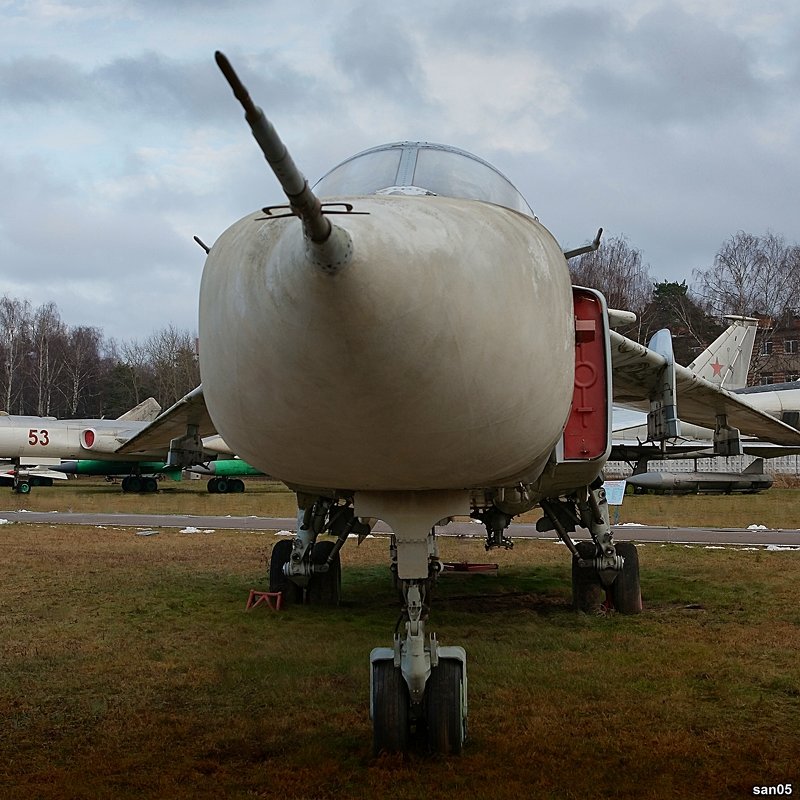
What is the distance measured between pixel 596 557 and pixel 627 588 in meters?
0.53

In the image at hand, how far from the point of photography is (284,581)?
829cm

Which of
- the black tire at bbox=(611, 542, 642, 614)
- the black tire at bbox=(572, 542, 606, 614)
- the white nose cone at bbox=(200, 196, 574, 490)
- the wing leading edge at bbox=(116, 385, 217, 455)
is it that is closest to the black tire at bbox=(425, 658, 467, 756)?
the white nose cone at bbox=(200, 196, 574, 490)

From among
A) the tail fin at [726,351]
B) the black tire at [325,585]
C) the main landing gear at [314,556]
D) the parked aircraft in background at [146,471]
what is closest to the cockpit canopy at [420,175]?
the main landing gear at [314,556]

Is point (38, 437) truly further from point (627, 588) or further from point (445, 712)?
point (445, 712)

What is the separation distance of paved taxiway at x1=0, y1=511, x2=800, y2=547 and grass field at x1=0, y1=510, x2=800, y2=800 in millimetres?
4341

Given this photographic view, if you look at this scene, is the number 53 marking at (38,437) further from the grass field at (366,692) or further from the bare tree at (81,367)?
the bare tree at (81,367)

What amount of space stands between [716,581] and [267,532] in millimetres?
8337

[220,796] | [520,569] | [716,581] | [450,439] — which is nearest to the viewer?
[450,439]

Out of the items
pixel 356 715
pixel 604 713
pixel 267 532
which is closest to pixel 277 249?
pixel 356 715

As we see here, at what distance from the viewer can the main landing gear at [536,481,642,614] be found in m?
7.25

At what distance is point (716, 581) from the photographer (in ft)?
31.3

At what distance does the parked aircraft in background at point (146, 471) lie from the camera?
1140 inches

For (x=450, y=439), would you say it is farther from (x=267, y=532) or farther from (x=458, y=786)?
(x=267, y=532)

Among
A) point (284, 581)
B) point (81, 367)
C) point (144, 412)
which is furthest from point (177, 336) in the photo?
point (284, 581)
